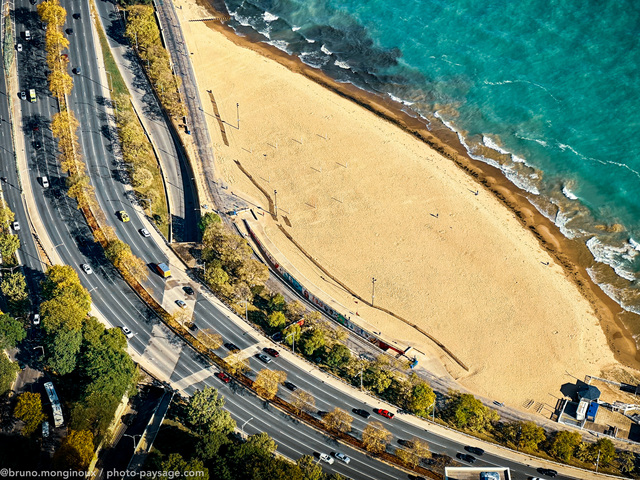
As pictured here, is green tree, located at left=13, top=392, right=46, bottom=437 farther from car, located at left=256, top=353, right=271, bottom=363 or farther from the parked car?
the parked car

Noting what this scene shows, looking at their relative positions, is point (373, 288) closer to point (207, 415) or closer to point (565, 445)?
point (207, 415)

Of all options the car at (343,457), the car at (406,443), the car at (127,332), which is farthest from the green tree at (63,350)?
the car at (406,443)

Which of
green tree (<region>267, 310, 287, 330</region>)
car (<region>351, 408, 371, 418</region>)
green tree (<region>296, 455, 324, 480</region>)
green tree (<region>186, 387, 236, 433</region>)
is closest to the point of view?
green tree (<region>296, 455, 324, 480</region>)

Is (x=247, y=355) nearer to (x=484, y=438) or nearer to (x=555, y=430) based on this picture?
(x=484, y=438)

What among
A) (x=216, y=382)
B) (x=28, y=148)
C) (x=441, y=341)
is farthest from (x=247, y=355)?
(x=28, y=148)

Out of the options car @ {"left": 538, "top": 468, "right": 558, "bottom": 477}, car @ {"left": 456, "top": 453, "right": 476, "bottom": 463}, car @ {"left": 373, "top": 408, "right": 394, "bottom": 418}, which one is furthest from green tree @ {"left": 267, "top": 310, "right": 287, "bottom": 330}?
car @ {"left": 538, "top": 468, "right": 558, "bottom": 477}

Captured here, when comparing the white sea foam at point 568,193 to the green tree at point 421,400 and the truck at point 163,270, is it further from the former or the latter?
the truck at point 163,270
